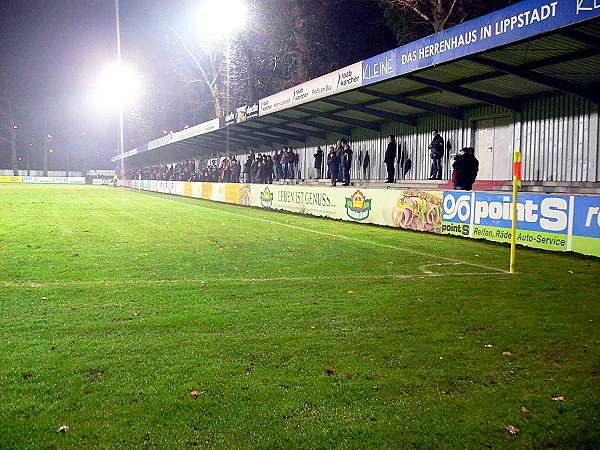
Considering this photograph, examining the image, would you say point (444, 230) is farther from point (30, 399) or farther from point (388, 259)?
point (30, 399)

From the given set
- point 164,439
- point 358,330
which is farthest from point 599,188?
point 164,439

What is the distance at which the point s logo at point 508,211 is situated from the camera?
40.2 feet

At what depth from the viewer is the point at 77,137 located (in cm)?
10931

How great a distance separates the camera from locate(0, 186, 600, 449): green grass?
3691 mm

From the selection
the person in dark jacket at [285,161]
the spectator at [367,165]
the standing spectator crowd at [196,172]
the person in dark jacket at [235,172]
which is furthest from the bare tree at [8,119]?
the spectator at [367,165]

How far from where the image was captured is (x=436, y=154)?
2302 cm

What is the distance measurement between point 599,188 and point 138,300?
14259 mm

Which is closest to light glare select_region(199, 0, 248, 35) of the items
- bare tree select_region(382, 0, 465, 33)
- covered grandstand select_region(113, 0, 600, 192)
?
covered grandstand select_region(113, 0, 600, 192)

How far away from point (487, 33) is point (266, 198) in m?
14.7

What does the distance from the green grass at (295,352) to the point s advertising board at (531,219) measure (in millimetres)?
1193

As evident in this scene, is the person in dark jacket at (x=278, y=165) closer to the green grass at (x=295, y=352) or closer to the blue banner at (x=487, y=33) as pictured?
the blue banner at (x=487, y=33)

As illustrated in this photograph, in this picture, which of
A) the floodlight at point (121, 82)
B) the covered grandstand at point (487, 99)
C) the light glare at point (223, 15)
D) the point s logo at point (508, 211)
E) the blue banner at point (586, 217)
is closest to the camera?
the blue banner at point (586, 217)

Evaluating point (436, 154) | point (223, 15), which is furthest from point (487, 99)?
point (223, 15)

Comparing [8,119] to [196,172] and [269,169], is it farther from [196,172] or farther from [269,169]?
[269,169]
